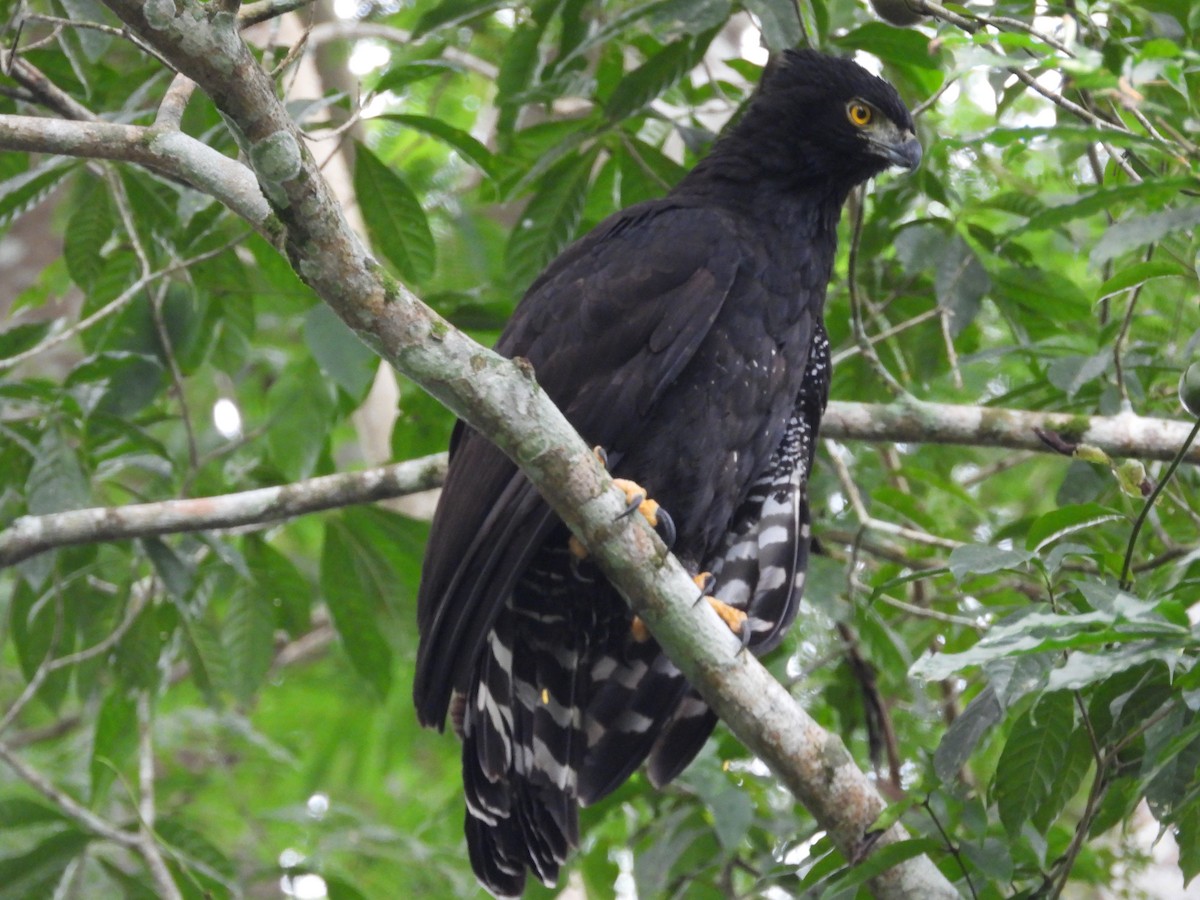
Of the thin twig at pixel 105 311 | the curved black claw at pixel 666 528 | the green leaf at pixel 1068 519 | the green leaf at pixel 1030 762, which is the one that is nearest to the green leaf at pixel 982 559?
the green leaf at pixel 1068 519

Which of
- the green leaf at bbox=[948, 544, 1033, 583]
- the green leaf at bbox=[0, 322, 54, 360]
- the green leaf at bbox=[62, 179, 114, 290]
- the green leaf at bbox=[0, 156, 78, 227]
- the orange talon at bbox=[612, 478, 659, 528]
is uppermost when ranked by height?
the green leaf at bbox=[62, 179, 114, 290]

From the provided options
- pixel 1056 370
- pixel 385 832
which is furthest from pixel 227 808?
pixel 1056 370

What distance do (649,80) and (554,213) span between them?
0.58 m

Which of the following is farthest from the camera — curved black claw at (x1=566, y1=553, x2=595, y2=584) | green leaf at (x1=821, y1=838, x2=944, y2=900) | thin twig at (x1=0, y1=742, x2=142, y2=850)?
thin twig at (x1=0, y1=742, x2=142, y2=850)

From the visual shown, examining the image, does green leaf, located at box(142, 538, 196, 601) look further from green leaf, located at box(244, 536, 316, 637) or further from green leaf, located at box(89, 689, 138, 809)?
green leaf, located at box(89, 689, 138, 809)

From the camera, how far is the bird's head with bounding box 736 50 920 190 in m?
4.31

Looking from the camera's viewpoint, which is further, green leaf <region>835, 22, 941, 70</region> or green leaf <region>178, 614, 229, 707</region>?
green leaf <region>178, 614, 229, 707</region>

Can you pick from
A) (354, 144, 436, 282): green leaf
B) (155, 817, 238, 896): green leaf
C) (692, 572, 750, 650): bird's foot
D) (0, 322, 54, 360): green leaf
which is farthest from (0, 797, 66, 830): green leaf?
(692, 572, 750, 650): bird's foot

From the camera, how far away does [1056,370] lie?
3.94 metres

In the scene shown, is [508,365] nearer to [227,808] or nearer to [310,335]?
[310,335]

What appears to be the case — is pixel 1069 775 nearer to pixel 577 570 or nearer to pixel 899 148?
pixel 577 570

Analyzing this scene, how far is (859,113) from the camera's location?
14.3ft

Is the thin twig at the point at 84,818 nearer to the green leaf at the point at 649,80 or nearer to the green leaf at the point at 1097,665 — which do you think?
the green leaf at the point at 649,80

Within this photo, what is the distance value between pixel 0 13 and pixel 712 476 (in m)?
2.50
